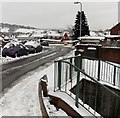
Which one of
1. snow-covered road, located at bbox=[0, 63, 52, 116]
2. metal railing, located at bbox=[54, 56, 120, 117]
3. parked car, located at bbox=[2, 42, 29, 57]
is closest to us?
snow-covered road, located at bbox=[0, 63, 52, 116]


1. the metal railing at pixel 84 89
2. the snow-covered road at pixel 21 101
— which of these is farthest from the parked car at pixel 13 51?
the metal railing at pixel 84 89

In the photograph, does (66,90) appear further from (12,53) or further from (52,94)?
(12,53)

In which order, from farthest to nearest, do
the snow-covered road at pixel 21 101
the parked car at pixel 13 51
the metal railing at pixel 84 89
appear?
the parked car at pixel 13 51 → the metal railing at pixel 84 89 → the snow-covered road at pixel 21 101

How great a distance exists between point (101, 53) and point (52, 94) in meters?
11.9

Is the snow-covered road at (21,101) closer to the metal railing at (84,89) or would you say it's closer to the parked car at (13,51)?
the metal railing at (84,89)

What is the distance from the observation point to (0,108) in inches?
288

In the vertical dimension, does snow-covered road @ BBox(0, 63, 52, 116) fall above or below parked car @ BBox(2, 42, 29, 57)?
below

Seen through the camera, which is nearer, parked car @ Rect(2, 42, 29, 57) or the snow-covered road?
the snow-covered road

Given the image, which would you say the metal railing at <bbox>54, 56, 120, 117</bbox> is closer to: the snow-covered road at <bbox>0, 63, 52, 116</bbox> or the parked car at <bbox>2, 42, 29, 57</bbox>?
the snow-covered road at <bbox>0, 63, 52, 116</bbox>

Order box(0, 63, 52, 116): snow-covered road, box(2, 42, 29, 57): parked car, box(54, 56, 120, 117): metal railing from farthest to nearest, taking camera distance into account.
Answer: box(2, 42, 29, 57): parked car < box(54, 56, 120, 117): metal railing < box(0, 63, 52, 116): snow-covered road

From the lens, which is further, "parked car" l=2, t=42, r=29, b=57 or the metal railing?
"parked car" l=2, t=42, r=29, b=57

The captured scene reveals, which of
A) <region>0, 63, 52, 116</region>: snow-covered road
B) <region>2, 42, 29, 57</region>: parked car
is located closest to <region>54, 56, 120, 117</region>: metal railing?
<region>0, 63, 52, 116</region>: snow-covered road

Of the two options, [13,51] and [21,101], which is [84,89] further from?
[13,51]

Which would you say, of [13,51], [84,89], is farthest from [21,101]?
[13,51]
